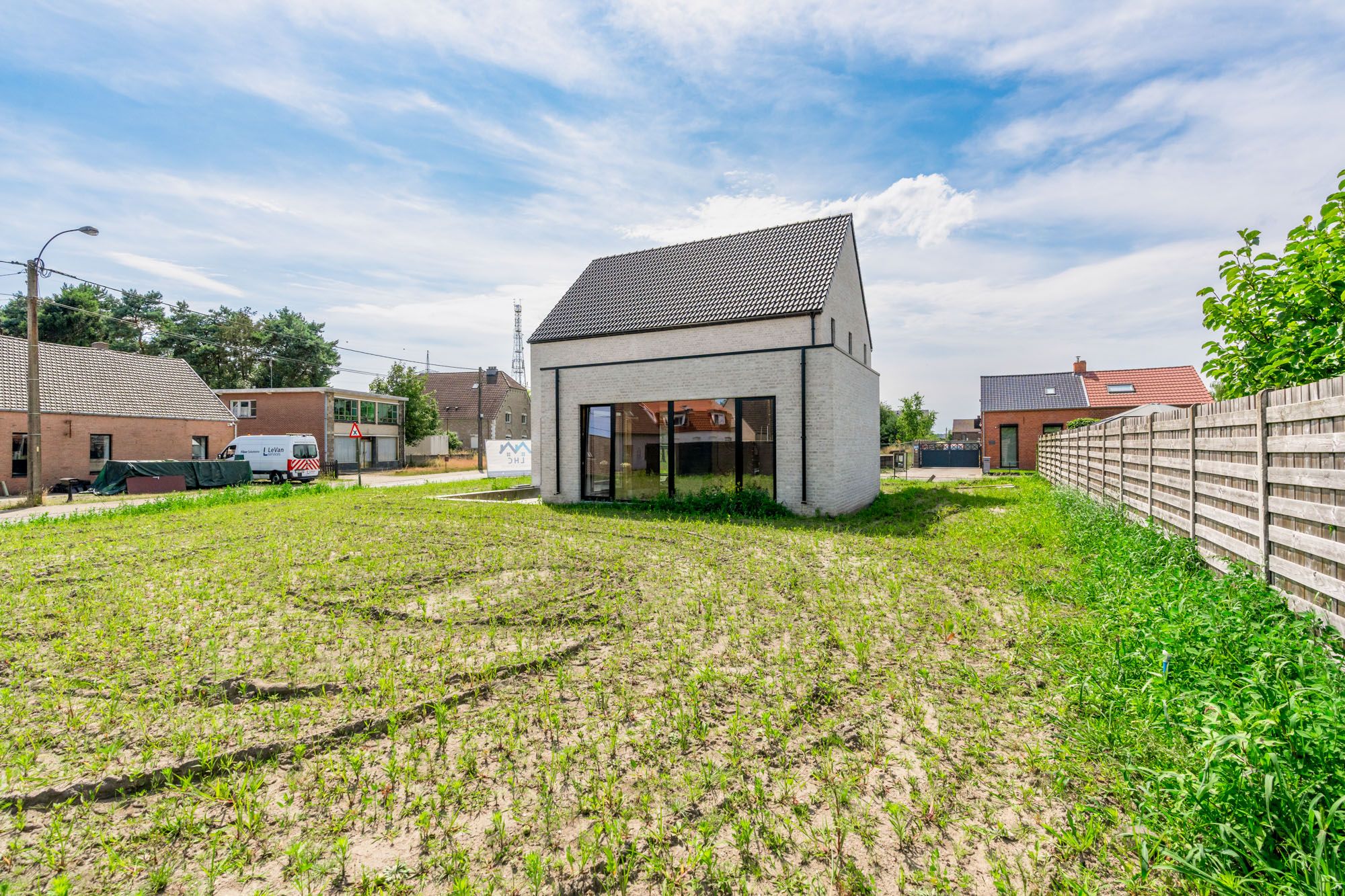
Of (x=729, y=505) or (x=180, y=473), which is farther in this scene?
(x=180, y=473)

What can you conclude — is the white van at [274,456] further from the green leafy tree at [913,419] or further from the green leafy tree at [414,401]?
the green leafy tree at [913,419]

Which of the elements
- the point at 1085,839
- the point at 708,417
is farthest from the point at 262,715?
the point at 708,417

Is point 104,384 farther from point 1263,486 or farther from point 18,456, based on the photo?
point 1263,486

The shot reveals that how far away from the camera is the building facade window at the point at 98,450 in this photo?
939 inches

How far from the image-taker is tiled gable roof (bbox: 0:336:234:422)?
73.9ft

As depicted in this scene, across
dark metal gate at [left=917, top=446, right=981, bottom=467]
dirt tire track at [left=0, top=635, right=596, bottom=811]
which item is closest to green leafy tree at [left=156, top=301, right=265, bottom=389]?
dark metal gate at [left=917, top=446, right=981, bottom=467]

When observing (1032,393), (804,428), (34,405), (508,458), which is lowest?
(508,458)

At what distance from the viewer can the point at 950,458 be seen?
124 feet

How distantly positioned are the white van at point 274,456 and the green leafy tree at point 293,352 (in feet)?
79.4

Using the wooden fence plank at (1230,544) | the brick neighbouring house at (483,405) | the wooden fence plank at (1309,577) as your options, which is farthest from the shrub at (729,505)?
the brick neighbouring house at (483,405)

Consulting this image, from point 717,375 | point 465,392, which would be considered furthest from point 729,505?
point 465,392

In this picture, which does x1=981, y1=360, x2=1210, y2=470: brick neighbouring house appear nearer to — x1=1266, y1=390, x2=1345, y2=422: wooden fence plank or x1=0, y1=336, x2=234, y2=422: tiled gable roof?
x1=1266, y1=390, x2=1345, y2=422: wooden fence plank

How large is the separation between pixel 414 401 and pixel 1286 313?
41702 millimetres

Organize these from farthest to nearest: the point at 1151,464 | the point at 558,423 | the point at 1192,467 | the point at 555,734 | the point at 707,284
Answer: the point at 558,423 → the point at 707,284 → the point at 1151,464 → the point at 1192,467 → the point at 555,734
